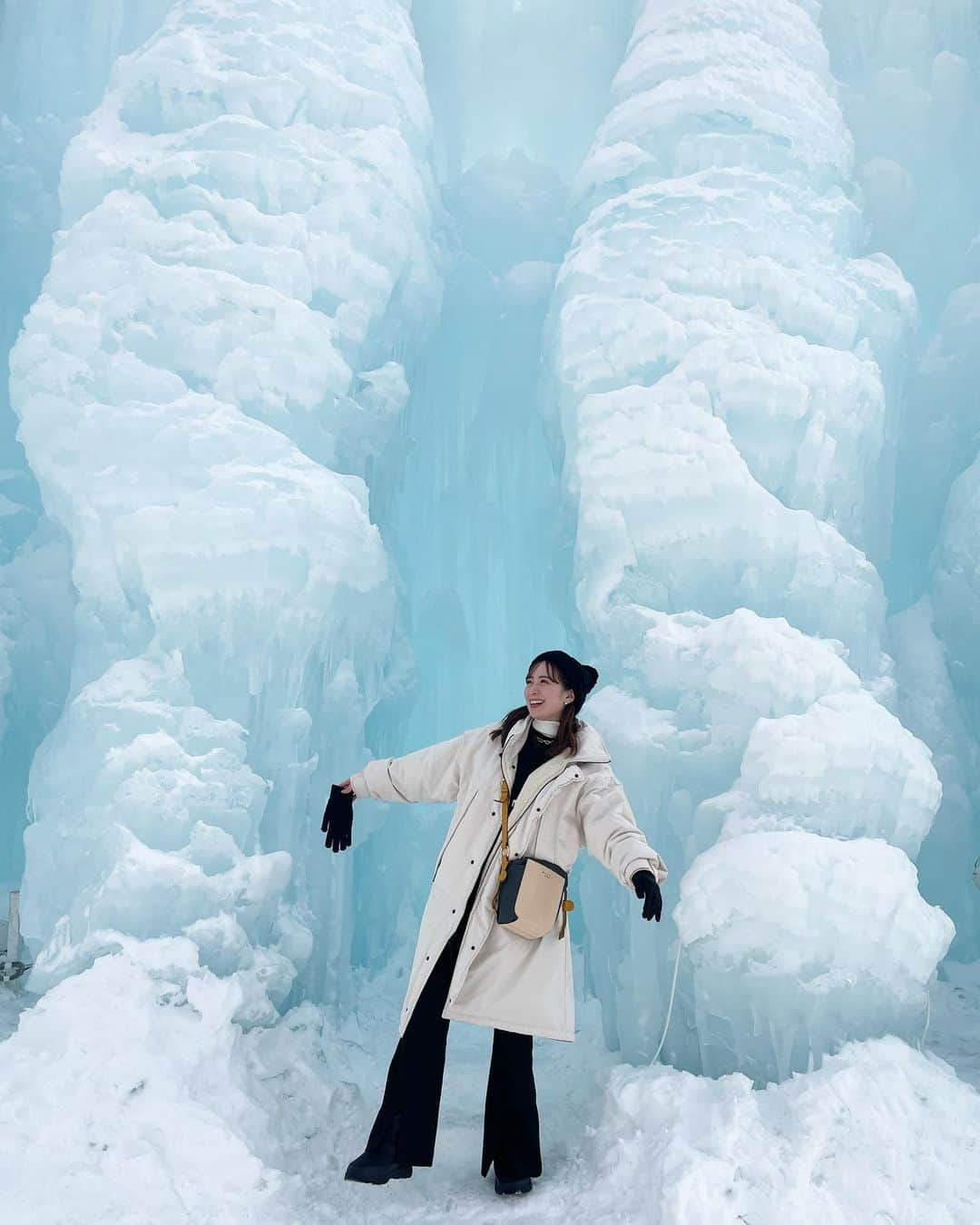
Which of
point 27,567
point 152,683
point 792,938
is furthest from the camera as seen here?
point 27,567

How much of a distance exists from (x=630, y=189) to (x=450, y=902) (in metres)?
4.83

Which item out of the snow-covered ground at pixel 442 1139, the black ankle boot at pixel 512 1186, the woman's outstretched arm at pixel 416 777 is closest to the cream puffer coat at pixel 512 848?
the woman's outstretched arm at pixel 416 777

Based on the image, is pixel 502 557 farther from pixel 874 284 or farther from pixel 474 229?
pixel 874 284

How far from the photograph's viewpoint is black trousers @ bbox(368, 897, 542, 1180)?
254 cm

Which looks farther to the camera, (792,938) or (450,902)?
(792,938)

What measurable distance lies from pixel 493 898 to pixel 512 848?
0.14 metres

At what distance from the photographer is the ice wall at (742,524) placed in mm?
3711

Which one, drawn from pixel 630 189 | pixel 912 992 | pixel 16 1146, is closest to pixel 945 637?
pixel 912 992

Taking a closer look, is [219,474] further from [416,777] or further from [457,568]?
[457,568]

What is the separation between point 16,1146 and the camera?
290 cm

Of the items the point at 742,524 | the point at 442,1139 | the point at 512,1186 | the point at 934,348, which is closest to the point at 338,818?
the point at 512,1186

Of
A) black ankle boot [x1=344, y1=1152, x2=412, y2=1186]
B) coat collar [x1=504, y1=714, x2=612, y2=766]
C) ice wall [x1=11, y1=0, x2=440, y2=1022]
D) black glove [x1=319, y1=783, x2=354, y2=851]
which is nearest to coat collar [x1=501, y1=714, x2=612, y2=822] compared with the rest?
coat collar [x1=504, y1=714, x2=612, y2=766]

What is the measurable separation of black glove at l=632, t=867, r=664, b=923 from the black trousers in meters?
0.49

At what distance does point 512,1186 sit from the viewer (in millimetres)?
2721
